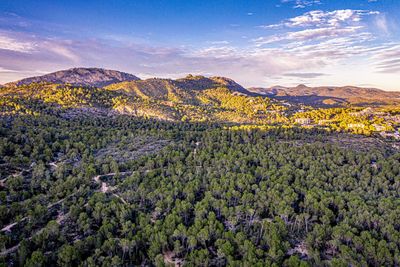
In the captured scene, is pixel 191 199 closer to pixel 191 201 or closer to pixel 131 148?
pixel 191 201

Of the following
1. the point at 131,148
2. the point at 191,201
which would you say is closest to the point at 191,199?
the point at 191,201

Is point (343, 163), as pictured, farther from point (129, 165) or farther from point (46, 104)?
point (46, 104)

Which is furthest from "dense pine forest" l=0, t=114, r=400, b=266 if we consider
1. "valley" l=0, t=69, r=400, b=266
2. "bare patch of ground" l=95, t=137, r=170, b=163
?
"bare patch of ground" l=95, t=137, r=170, b=163

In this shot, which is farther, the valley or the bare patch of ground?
the bare patch of ground

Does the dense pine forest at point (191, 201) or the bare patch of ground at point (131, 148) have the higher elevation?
the bare patch of ground at point (131, 148)

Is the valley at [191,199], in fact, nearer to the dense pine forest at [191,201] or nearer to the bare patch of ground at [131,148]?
the dense pine forest at [191,201]

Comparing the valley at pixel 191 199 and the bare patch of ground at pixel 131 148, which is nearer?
the valley at pixel 191 199

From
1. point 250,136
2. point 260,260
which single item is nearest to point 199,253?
point 260,260

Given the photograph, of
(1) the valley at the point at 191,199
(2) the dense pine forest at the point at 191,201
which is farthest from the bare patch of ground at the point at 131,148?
(1) the valley at the point at 191,199

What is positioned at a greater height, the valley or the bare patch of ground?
the bare patch of ground

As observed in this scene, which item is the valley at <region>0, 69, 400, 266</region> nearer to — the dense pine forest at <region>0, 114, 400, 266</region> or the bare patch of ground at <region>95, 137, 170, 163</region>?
the dense pine forest at <region>0, 114, 400, 266</region>
